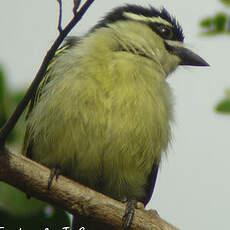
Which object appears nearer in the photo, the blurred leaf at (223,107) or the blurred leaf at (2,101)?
the blurred leaf at (2,101)

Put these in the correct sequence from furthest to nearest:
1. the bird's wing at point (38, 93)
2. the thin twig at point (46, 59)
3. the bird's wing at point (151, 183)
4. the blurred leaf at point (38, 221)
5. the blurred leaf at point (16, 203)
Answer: the bird's wing at point (151, 183)
the bird's wing at point (38, 93)
the blurred leaf at point (16, 203)
the blurred leaf at point (38, 221)
the thin twig at point (46, 59)

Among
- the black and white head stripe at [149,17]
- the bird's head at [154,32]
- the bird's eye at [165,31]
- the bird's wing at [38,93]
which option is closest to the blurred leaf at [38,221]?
the bird's wing at [38,93]

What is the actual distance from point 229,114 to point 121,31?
1181mm

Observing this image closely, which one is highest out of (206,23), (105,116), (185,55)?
(206,23)

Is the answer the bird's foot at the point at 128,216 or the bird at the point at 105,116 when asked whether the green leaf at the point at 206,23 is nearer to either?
the bird at the point at 105,116

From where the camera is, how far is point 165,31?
4.08 metres

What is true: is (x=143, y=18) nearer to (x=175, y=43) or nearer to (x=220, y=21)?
(x=175, y=43)

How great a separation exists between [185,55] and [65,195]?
1.74m

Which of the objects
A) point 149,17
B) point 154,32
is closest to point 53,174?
point 154,32

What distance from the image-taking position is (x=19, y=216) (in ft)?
8.93

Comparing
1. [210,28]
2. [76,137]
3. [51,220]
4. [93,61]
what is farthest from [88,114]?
[210,28]

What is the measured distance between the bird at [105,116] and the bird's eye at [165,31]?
346 mm

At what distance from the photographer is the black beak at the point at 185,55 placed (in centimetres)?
407

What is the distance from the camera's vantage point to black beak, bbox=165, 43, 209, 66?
407 centimetres
